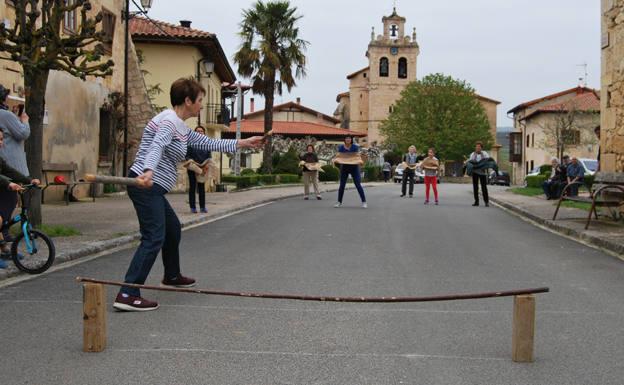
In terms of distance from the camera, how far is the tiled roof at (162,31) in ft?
110

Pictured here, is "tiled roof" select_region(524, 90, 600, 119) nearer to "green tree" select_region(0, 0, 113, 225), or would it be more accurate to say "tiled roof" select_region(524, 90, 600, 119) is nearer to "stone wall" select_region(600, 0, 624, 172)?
"stone wall" select_region(600, 0, 624, 172)

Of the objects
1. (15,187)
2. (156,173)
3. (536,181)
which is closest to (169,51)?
(536,181)

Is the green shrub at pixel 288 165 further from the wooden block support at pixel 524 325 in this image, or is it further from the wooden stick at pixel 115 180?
the wooden block support at pixel 524 325

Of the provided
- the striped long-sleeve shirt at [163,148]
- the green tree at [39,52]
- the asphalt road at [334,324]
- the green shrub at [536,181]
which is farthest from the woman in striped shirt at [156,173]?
the green shrub at [536,181]

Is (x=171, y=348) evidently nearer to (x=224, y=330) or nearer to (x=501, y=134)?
(x=224, y=330)

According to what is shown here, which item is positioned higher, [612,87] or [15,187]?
[612,87]

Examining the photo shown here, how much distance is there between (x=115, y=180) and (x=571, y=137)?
57263 mm

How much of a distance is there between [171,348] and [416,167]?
21057 millimetres

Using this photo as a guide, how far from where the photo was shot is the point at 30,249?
8.02 metres

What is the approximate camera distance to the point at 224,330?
5.51 meters

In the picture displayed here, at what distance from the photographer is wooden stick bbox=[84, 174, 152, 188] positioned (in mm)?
5016

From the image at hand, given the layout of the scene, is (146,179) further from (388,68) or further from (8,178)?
(388,68)

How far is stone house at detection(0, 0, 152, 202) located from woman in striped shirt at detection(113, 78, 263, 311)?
1062cm

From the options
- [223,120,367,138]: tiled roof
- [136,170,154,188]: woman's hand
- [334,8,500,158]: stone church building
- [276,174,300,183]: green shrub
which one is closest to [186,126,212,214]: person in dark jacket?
[136,170,154,188]: woman's hand
